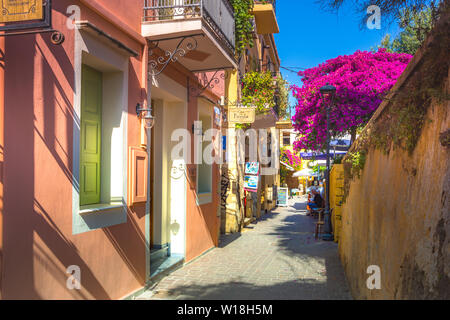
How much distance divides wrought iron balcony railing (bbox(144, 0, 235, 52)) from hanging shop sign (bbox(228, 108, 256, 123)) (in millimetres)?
2802

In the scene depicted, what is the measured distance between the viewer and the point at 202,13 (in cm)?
639

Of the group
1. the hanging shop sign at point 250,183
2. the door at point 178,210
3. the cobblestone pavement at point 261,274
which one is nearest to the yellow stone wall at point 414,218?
the cobblestone pavement at point 261,274

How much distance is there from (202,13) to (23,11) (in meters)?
3.15

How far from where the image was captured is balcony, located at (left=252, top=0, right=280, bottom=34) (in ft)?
55.1

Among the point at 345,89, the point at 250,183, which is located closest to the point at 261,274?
the point at 345,89

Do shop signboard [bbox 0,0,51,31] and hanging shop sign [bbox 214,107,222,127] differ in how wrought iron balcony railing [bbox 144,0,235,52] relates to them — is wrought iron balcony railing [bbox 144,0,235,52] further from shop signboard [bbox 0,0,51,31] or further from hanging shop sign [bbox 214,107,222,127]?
shop signboard [bbox 0,0,51,31]

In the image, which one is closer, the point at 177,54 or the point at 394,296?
the point at 394,296

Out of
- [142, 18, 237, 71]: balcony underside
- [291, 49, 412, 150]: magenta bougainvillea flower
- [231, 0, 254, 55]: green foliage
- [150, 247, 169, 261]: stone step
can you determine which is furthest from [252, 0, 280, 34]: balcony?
[150, 247, 169, 261]: stone step

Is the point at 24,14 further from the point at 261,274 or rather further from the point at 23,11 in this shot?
the point at 261,274
